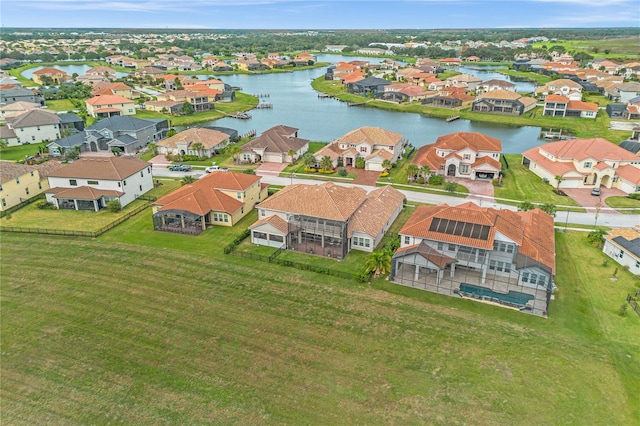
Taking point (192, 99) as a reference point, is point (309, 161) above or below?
below

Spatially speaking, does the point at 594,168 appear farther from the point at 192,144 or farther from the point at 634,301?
the point at 192,144

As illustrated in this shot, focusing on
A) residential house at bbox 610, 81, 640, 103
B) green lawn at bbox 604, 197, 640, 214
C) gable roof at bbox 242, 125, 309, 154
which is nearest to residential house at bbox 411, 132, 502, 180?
green lawn at bbox 604, 197, 640, 214

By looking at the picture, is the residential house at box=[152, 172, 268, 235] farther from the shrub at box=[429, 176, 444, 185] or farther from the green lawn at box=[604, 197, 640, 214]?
the green lawn at box=[604, 197, 640, 214]

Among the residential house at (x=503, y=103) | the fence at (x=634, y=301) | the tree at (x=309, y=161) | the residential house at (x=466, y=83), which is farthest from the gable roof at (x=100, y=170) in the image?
the residential house at (x=466, y=83)

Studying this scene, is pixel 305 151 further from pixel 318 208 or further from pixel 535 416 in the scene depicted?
pixel 535 416

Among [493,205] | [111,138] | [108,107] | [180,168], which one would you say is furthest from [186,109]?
[493,205]

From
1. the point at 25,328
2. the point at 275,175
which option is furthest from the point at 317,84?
the point at 25,328

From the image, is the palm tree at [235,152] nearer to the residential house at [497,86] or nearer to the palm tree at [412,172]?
the palm tree at [412,172]
